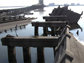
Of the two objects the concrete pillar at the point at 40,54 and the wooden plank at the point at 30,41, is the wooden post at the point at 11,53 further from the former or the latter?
the concrete pillar at the point at 40,54

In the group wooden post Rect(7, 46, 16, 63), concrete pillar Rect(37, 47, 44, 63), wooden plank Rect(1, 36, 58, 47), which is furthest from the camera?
concrete pillar Rect(37, 47, 44, 63)

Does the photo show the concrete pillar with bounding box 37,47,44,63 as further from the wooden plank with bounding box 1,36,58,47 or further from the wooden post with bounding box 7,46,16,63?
the wooden post with bounding box 7,46,16,63

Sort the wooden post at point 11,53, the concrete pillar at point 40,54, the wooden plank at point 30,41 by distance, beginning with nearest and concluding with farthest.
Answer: the wooden plank at point 30,41 < the wooden post at point 11,53 < the concrete pillar at point 40,54

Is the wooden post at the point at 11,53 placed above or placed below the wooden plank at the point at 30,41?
below

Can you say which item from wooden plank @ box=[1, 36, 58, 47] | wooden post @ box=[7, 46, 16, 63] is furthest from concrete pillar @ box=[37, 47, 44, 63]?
wooden post @ box=[7, 46, 16, 63]

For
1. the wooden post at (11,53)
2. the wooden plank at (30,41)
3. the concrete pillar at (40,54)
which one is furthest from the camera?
the concrete pillar at (40,54)

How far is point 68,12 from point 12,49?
49852 mm

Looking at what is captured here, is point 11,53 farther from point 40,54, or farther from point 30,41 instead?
point 40,54

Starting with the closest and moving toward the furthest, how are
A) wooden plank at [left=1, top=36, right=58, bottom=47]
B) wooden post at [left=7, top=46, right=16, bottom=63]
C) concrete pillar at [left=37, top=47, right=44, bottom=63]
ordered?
wooden plank at [left=1, top=36, right=58, bottom=47] < wooden post at [left=7, top=46, right=16, bottom=63] < concrete pillar at [left=37, top=47, right=44, bottom=63]

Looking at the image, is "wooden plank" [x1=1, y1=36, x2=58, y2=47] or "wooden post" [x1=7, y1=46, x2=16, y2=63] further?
"wooden post" [x1=7, y1=46, x2=16, y2=63]

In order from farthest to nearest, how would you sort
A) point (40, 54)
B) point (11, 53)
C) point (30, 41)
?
1. point (40, 54)
2. point (11, 53)
3. point (30, 41)

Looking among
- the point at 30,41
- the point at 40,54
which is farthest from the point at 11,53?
the point at 40,54

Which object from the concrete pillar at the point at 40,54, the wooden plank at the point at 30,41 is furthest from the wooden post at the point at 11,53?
the concrete pillar at the point at 40,54

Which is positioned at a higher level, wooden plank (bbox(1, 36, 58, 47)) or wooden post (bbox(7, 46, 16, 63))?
wooden plank (bbox(1, 36, 58, 47))
